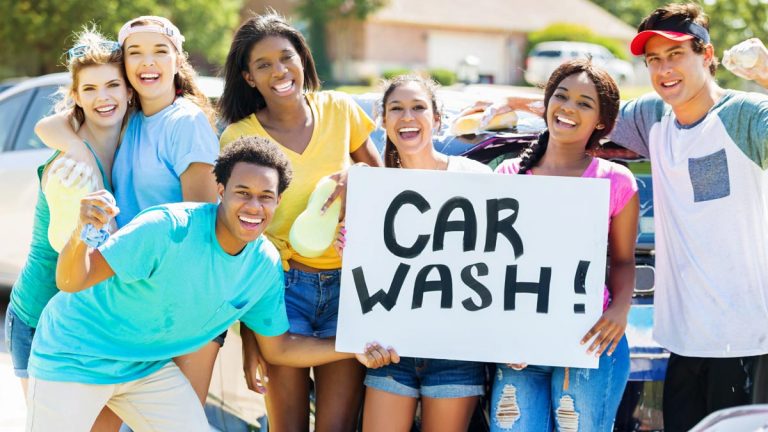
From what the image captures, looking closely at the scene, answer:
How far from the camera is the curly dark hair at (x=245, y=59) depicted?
368 cm

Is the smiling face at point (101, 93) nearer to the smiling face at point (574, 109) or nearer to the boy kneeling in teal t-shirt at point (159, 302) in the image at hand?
the boy kneeling in teal t-shirt at point (159, 302)

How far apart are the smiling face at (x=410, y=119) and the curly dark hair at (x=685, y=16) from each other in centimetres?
88

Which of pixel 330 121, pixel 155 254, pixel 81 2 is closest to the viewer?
pixel 155 254

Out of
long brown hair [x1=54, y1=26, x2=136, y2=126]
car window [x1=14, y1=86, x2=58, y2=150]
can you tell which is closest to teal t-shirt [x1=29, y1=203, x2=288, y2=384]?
long brown hair [x1=54, y1=26, x2=136, y2=126]

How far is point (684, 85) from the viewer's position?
3.45 m

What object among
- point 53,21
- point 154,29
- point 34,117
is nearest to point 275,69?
point 154,29

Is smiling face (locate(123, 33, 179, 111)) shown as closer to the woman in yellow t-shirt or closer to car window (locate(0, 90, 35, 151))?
the woman in yellow t-shirt

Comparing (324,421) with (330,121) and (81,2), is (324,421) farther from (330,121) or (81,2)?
(81,2)

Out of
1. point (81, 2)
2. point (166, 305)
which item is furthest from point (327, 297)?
point (81, 2)

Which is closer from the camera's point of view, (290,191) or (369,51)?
(290,191)

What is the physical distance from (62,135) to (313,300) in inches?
42.8

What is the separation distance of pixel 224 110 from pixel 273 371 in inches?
40.7

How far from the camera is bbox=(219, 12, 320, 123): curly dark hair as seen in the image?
12.1 feet

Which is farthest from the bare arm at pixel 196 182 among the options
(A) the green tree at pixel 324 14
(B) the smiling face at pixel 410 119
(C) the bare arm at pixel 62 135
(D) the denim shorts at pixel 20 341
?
(A) the green tree at pixel 324 14
